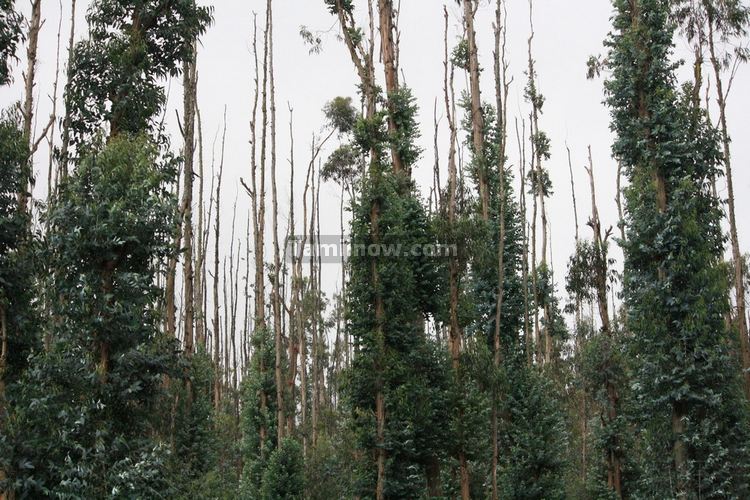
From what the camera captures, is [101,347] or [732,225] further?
[732,225]

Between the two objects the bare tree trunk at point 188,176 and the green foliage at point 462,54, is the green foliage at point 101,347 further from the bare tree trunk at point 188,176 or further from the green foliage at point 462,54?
the green foliage at point 462,54

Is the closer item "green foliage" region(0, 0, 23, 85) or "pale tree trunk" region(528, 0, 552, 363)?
"green foliage" region(0, 0, 23, 85)

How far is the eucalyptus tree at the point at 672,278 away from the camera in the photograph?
47.6 ft

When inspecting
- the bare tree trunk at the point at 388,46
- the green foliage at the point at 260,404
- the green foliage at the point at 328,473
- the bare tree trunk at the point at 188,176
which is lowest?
the green foliage at the point at 328,473

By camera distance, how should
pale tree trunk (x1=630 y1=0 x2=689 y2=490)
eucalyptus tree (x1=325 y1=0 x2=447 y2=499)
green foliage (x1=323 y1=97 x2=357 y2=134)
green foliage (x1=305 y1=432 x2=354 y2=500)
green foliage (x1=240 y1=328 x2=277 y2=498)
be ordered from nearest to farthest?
eucalyptus tree (x1=325 y1=0 x2=447 y2=499)
pale tree trunk (x1=630 y1=0 x2=689 y2=490)
green foliage (x1=305 y1=432 x2=354 y2=500)
green foliage (x1=240 y1=328 x2=277 y2=498)
green foliage (x1=323 y1=97 x2=357 y2=134)

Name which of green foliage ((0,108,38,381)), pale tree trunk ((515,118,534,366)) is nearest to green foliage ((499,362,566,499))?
pale tree trunk ((515,118,534,366))

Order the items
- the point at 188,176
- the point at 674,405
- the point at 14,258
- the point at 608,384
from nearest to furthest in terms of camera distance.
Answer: the point at 14,258, the point at 674,405, the point at 188,176, the point at 608,384

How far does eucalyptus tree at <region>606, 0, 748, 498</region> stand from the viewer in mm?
14500

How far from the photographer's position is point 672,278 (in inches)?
587

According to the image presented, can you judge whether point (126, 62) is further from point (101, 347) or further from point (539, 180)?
point (539, 180)

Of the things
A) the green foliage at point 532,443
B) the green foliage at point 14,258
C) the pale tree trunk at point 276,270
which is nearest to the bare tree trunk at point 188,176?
the pale tree trunk at point 276,270

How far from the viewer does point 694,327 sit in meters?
14.5

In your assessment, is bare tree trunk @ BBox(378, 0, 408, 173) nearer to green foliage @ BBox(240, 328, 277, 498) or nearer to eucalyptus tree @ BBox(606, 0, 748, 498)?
eucalyptus tree @ BBox(606, 0, 748, 498)

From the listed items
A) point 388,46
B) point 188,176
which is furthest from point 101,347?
point 388,46
